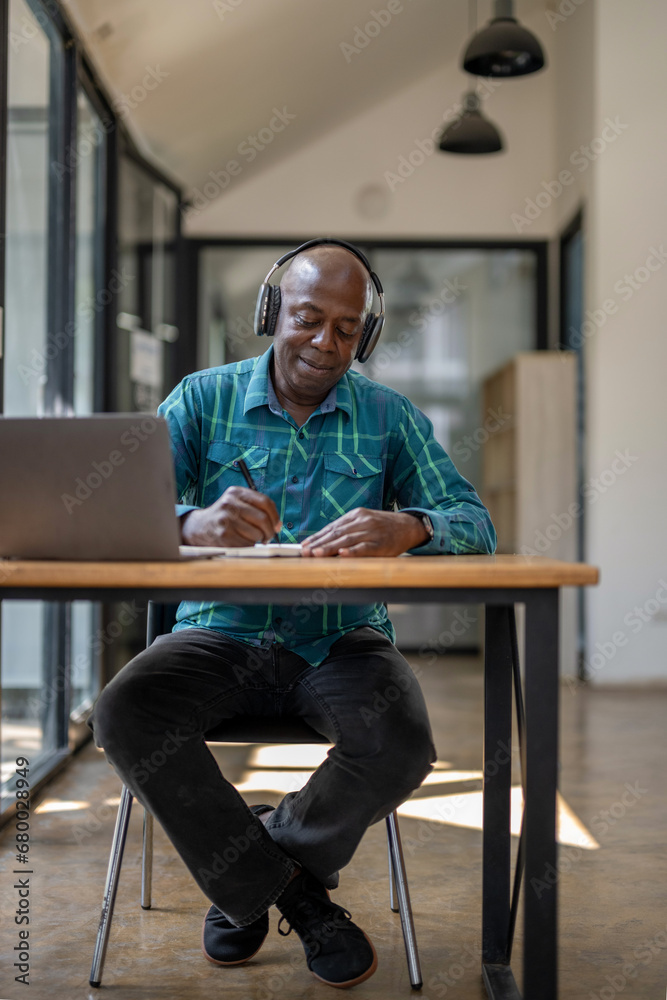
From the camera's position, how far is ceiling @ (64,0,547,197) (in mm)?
3744

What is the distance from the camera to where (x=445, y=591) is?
50.4 inches

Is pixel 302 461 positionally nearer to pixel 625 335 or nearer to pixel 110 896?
pixel 110 896

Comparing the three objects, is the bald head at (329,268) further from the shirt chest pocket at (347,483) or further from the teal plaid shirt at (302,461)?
the shirt chest pocket at (347,483)

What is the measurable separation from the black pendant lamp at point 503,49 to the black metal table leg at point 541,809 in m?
3.03

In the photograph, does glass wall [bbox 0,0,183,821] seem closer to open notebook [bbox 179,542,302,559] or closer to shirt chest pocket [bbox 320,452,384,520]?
shirt chest pocket [bbox 320,452,384,520]

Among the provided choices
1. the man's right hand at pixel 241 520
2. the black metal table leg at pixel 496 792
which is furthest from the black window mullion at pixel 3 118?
the black metal table leg at pixel 496 792

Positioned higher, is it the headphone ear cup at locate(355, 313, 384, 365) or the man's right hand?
the headphone ear cup at locate(355, 313, 384, 365)

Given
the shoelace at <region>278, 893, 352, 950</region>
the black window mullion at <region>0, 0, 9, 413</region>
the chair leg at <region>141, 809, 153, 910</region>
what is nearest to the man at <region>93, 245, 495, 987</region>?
the shoelace at <region>278, 893, 352, 950</region>

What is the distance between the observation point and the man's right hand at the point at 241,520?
58.1 inches

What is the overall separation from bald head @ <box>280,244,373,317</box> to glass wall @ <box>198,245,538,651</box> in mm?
4377

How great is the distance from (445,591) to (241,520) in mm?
357

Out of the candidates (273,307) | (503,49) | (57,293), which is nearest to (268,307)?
(273,307)

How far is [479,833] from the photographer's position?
101 inches

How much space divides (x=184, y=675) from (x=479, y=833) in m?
1.25
